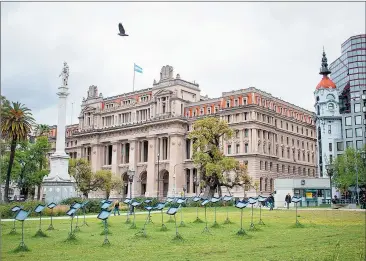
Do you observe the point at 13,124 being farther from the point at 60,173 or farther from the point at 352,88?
the point at 352,88

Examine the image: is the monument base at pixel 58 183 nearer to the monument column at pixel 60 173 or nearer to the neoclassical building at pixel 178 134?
the monument column at pixel 60 173

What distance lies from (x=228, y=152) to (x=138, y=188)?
25383 mm

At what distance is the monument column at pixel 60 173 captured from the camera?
169 ft

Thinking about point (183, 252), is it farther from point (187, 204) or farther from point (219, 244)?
point (187, 204)

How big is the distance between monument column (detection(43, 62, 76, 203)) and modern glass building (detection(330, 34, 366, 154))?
58140mm

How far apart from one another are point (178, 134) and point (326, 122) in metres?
33.1

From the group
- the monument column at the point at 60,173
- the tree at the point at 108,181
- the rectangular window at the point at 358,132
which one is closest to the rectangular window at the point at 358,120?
the rectangular window at the point at 358,132

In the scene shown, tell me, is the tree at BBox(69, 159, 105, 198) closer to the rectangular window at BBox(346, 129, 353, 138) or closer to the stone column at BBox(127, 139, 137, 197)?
the stone column at BBox(127, 139, 137, 197)

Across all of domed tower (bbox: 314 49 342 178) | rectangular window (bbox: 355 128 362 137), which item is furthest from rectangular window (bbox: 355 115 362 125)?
domed tower (bbox: 314 49 342 178)

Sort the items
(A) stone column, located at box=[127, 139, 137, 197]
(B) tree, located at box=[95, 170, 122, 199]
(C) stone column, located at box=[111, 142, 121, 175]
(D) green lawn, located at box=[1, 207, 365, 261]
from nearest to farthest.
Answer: (D) green lawn, located at box=[1, 207, 365, 261], (B) tree, located at box=[95, 170, 122, 199], (A) stone column, located at box=[127, 139, 137, 197], (C) stone column, located at box=[111, 142, 121, 175]

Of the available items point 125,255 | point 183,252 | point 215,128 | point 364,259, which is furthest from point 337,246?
point 215,128

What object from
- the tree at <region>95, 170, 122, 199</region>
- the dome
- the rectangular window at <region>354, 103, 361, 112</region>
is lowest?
the tree at <region>95, 170, 122, 199</region>

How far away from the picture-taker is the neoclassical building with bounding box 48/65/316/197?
87.6 m

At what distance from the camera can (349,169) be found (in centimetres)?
7131
